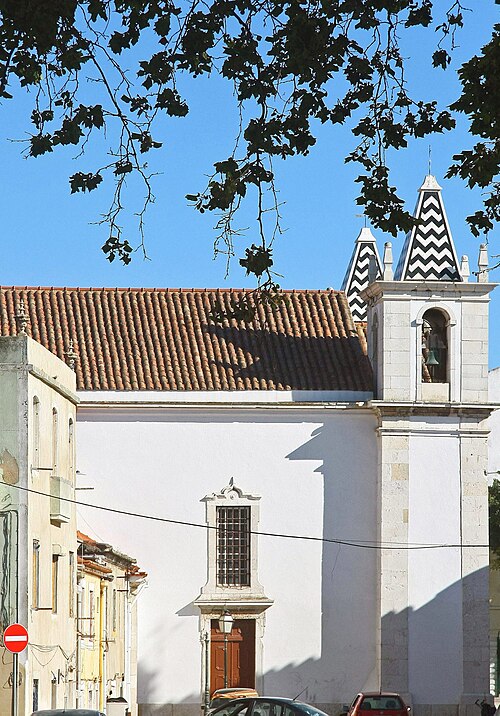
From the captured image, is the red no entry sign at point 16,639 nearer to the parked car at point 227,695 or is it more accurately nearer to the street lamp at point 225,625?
the parked car at point 227,695

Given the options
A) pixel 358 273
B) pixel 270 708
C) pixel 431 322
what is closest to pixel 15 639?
pixel 270 708

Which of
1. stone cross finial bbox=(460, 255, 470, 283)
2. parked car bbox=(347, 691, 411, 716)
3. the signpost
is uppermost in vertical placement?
stone cross finial bbox=(460, 255, 470, 283)

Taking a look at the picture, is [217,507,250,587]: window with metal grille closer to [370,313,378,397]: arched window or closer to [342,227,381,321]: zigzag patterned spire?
[370,313,378,397]: arched window

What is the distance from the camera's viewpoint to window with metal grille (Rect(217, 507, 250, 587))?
39125 millimetres

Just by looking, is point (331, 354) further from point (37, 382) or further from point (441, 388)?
point (37, 382)

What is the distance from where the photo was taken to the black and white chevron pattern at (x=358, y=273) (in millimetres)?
47781

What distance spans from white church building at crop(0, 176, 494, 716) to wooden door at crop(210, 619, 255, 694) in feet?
0.12

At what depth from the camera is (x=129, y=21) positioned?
32.1 ft

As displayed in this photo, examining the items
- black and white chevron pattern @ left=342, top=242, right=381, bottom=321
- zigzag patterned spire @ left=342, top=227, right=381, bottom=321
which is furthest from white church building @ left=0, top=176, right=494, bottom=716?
zigzag patterned spire @ left=342, top=227, right=381, bottom=321

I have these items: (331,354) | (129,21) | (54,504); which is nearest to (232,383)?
(331,354)

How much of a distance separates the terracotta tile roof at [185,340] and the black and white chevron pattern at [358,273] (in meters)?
5.08

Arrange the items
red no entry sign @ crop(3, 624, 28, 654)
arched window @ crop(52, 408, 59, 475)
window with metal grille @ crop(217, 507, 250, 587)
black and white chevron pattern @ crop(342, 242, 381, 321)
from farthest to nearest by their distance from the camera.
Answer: black and white chevron pattern @ crop(342, 242, 381, 321)
window with metal grille @ crop(217, 507, 250, 587)
arched window @ crop(52, 408, 59, 475)
red no entry sign @ crop(3, 624, 28, 654)

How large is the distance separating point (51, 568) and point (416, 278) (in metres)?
15.1

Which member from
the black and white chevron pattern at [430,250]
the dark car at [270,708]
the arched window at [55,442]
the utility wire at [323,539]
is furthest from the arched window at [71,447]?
the black and white chevron pattern at [430,250]
